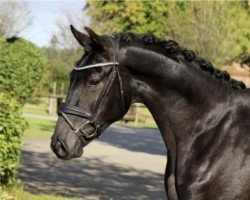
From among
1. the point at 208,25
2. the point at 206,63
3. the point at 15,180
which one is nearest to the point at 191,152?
the point at 206,63

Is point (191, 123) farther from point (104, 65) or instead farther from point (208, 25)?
point (208, 25)

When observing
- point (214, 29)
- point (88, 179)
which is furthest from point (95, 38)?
point (214, 29)

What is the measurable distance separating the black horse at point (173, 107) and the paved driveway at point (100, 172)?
18.9 feet

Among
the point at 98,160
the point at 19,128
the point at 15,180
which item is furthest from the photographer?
the point at 98,160

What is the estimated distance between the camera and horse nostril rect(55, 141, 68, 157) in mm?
3746

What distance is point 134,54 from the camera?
13.0ft

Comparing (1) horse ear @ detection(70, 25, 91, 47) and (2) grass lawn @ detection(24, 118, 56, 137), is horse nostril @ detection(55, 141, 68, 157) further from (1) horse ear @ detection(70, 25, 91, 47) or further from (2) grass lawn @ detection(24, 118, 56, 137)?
(2) grass lawn @ detection(24, 118, 56, 137)

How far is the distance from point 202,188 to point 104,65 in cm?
104

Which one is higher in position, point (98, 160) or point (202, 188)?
point (202, 188)

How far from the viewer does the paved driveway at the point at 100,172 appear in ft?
34.5

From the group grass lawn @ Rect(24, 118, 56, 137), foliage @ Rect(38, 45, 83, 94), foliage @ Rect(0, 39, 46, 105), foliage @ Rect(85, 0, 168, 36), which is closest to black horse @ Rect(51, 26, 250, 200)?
foliage @ Rect(0, 39, 46, 105)

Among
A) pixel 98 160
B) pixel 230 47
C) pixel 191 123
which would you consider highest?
pixel 230 47

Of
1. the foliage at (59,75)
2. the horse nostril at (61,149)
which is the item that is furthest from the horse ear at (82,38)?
the foliage at (59,75)

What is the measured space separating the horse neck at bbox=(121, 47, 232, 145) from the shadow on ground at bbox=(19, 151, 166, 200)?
19.0 feet
